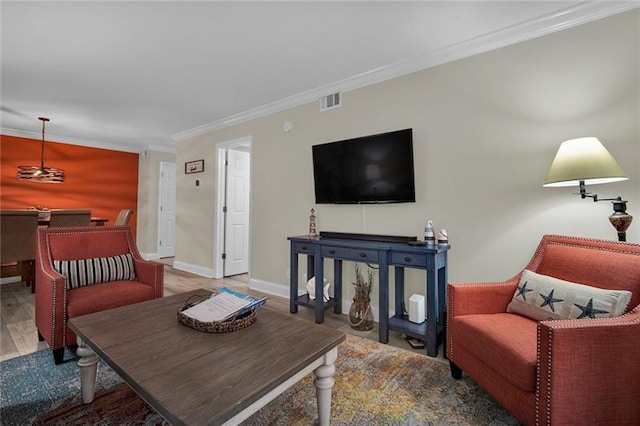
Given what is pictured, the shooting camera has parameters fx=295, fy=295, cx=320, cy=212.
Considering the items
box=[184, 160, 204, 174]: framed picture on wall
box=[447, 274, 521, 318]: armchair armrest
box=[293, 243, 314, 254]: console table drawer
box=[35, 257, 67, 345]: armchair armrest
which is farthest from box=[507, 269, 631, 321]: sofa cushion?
box=[184, 160, 204, 174]: framed picture on wall

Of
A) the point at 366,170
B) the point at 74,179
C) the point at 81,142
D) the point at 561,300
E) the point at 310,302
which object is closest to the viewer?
the point at 561,300

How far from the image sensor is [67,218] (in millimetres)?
3998

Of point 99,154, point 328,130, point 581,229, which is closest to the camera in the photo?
point 581,229

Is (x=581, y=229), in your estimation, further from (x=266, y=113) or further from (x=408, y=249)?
(x=266, y=113)

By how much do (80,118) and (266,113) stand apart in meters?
2.86

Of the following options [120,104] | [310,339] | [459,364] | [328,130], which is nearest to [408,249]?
[459,364]

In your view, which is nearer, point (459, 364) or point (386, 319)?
point (459, 364)

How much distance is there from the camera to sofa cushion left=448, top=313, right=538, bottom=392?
127 centimetres

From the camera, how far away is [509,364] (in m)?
1.32

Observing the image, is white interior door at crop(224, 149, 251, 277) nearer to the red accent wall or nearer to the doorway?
the doorway

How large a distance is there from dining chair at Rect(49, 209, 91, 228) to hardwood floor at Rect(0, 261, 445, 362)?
35.1 inches

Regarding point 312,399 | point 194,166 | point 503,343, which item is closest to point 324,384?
point 312,399

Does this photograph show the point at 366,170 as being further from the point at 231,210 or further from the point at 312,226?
the point at 231,210

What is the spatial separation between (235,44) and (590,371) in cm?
294
